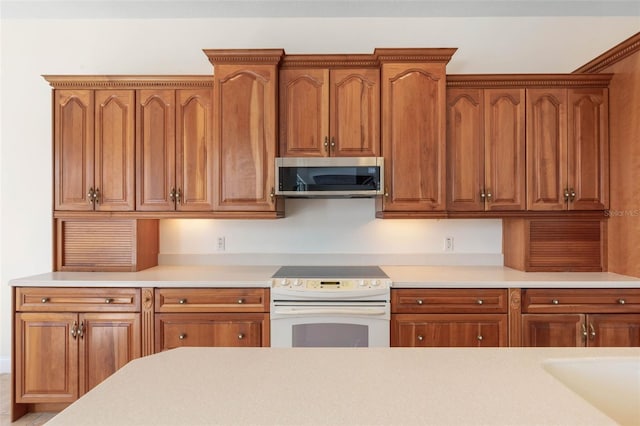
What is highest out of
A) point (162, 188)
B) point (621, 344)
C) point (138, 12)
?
point (138, 12)

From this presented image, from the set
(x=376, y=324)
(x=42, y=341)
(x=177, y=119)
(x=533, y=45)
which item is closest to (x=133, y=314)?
(x=42, y=341)

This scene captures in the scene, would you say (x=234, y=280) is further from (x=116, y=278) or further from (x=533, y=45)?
(x=533, y=45)

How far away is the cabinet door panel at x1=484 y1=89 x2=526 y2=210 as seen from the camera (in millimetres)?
2449

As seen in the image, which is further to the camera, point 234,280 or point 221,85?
point 221,85

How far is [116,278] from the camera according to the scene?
2.28 m

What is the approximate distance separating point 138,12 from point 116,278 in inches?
82.5

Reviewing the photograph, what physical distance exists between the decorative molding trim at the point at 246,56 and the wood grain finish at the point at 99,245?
130cm

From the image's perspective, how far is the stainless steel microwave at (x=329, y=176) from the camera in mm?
2387

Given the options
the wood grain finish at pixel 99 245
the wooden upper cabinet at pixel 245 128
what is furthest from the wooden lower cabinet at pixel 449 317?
the wood grain finish at pixel 99 245

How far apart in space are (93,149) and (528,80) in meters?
3.07

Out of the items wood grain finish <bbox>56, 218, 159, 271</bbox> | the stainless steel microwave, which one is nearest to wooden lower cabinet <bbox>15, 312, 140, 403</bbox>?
wood grain finish <bbox>56, 218, 159, 271</bbox>

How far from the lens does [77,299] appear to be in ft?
7.22

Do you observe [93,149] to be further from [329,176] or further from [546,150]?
[546,150]

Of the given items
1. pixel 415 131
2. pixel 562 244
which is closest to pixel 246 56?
pixel 415 131
